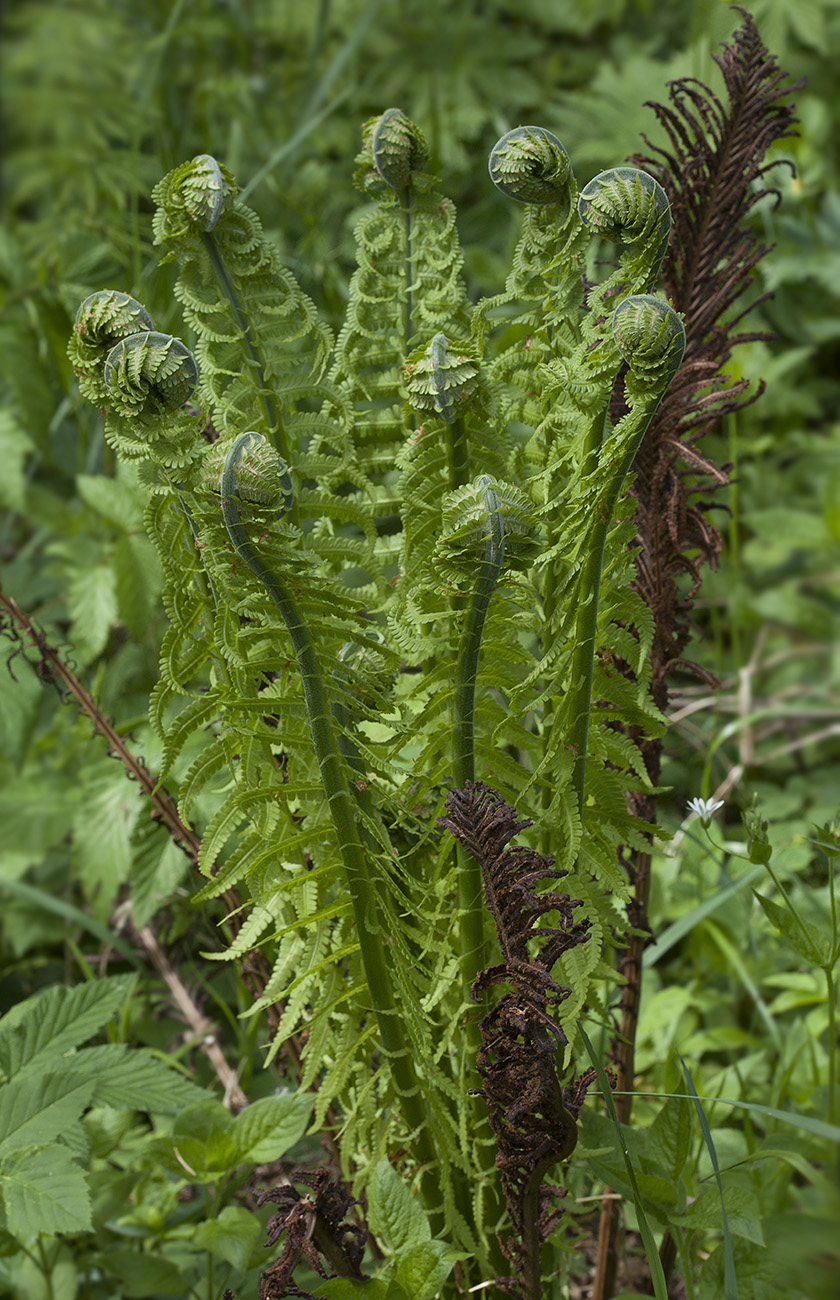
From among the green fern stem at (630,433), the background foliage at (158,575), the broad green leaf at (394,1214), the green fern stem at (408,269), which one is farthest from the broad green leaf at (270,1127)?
the green fern stem at (408,269)

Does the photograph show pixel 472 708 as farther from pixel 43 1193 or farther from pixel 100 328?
pixel 43 1193

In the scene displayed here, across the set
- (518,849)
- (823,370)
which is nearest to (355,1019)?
(518,849)

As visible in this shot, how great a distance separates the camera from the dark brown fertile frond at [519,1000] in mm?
620

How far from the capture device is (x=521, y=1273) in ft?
2.40

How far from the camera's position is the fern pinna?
0.61 metres

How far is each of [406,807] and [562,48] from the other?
3317 millimetres

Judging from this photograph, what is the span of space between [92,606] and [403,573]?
1036mm

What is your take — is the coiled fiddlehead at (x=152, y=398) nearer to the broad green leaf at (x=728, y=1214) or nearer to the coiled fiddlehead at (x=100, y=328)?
the coiled fiddlehead at (x=100, y=328)

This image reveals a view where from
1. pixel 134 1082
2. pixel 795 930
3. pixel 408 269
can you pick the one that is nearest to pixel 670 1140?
pixel 795 930

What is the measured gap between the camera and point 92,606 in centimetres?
166

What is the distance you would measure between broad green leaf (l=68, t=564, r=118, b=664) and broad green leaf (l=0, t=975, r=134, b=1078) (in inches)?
26.3

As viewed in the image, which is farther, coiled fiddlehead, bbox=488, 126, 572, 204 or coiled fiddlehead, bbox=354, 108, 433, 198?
coiled fiddlehead, bbox=354, 108, 433, 198

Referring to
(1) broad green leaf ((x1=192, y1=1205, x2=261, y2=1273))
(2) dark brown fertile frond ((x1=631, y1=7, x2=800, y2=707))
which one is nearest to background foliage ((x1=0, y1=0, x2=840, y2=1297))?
(1) broad green leaf ((x1=192, y1=1205, x2=261, y2=1273))

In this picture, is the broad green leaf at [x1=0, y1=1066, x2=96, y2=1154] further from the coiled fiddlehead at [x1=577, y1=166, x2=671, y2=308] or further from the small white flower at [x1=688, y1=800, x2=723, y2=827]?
the coiled fiddlehead at [x1=577, y1=166, x2=671, y2=308]
